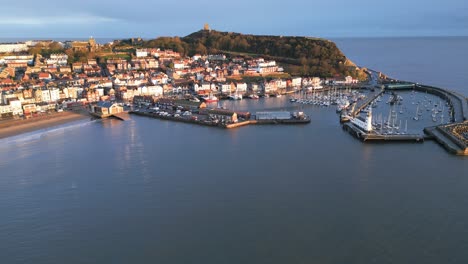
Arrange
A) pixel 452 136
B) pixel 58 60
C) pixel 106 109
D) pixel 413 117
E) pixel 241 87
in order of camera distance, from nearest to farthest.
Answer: pixel 452 136 → pixel 413 117 → pixel 106 109 → pixel 241 87 → pixel 58 60

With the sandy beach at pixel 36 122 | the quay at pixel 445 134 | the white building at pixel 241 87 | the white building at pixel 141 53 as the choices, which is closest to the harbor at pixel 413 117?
the quay at pixel 445 134

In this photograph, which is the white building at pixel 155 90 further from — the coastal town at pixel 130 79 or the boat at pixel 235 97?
the boat at pixel 235 97

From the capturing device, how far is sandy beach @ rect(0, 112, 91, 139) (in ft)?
34.7

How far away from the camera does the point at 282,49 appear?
25.5 metres

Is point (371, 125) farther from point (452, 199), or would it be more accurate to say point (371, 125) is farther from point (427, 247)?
point (427, 247)

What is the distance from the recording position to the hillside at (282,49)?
2125 cm

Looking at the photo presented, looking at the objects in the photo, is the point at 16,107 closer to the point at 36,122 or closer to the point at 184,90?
the point at 36,122

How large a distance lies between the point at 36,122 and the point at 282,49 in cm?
1764

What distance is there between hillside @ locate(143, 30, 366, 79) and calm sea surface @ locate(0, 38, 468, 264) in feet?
40.0

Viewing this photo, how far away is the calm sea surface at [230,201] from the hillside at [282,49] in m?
12.2

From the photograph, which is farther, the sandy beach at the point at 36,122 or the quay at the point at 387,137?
the sandy beach at the point at 36,122

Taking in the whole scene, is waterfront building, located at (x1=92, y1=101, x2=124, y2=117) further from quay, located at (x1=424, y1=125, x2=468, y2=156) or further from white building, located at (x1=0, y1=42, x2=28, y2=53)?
white building, located at (x1=0, y1=42, x2=28, y2=53)

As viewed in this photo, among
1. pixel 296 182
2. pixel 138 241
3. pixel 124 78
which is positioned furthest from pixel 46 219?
pixel 124 78

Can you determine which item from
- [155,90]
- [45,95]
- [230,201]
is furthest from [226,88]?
[230,201]
